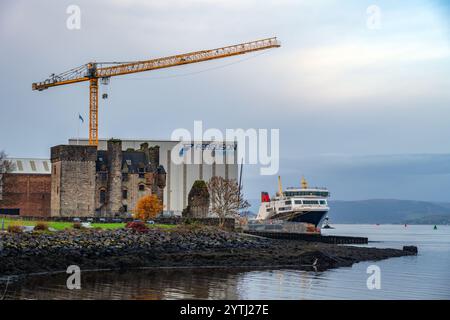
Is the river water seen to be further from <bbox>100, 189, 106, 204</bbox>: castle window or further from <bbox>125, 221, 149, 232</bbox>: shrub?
<bbox>100, 189, 106, 204</bbox>: castle window

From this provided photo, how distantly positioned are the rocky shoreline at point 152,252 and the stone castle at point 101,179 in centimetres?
2570

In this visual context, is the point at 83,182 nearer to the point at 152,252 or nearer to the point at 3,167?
the point at 3,167

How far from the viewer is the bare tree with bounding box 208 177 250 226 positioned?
3570 inches

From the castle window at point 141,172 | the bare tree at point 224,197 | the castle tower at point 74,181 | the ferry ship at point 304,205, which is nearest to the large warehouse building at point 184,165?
the ferry ship at point 304,205

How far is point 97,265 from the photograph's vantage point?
2045 inches

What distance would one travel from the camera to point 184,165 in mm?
125375

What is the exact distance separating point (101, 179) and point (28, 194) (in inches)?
441

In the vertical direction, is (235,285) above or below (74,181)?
below

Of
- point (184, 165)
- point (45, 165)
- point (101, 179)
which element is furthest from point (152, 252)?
point (184, 165)

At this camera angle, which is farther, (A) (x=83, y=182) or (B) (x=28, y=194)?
(B) (x=28, y=194)

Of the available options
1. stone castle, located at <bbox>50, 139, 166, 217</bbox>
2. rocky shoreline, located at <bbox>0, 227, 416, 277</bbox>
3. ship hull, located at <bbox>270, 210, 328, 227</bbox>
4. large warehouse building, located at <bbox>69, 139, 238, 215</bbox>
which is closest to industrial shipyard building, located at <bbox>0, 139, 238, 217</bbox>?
stone castle, located at <bbox>50, 139, 166, 217</bbox>

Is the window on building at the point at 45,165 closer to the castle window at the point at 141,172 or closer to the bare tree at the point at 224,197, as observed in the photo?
the castle window at the point at 141,172

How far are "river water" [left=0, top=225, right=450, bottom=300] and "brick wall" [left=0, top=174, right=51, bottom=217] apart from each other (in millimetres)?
53793
